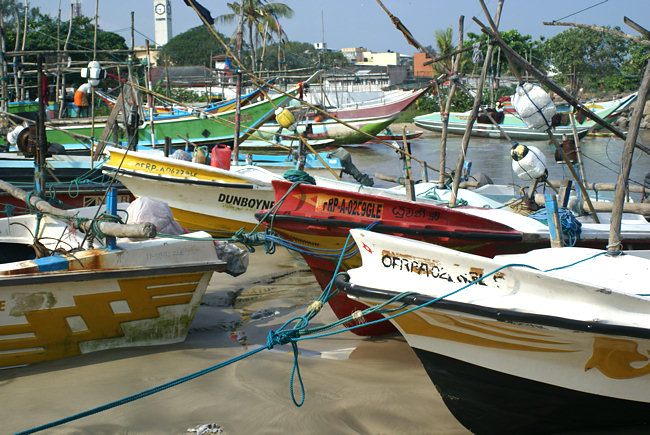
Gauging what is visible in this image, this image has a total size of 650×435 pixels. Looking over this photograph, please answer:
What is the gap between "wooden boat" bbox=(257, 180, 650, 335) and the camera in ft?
20.9

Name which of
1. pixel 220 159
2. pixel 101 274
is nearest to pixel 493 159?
pixel 220 159

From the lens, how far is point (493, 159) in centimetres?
2352

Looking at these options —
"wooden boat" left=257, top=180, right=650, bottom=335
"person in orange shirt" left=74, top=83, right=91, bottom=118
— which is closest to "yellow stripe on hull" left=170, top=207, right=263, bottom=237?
"wooden boat" left=257, top=180, right=650, bottom=335

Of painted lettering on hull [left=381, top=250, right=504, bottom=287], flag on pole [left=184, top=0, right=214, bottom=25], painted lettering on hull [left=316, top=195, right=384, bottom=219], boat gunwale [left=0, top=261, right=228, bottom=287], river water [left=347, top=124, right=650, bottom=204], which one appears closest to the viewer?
painted lettering on hull [left=381, top=250, right=504, bottom=287]

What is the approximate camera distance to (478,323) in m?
3.84

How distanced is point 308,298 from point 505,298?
12.3 feet

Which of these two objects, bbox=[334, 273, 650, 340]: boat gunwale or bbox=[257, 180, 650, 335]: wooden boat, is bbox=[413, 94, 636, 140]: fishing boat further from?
bbox=[334, 273, 650, 340]: boat gunwale

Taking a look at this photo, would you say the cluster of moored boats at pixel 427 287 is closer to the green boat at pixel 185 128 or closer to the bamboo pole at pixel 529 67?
the bamboo pole at pixel 529 67

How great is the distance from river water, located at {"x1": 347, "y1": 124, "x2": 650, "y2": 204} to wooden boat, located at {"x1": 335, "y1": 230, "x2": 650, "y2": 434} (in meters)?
9.91

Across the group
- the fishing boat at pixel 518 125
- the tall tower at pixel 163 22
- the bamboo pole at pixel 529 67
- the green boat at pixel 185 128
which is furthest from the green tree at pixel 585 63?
the tall tower at pixel 163 22

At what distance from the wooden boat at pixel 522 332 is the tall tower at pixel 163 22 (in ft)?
257

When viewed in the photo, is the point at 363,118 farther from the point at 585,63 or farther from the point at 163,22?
the point at 163,22

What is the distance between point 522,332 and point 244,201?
19.9 ft

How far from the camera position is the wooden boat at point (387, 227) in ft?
20.9
